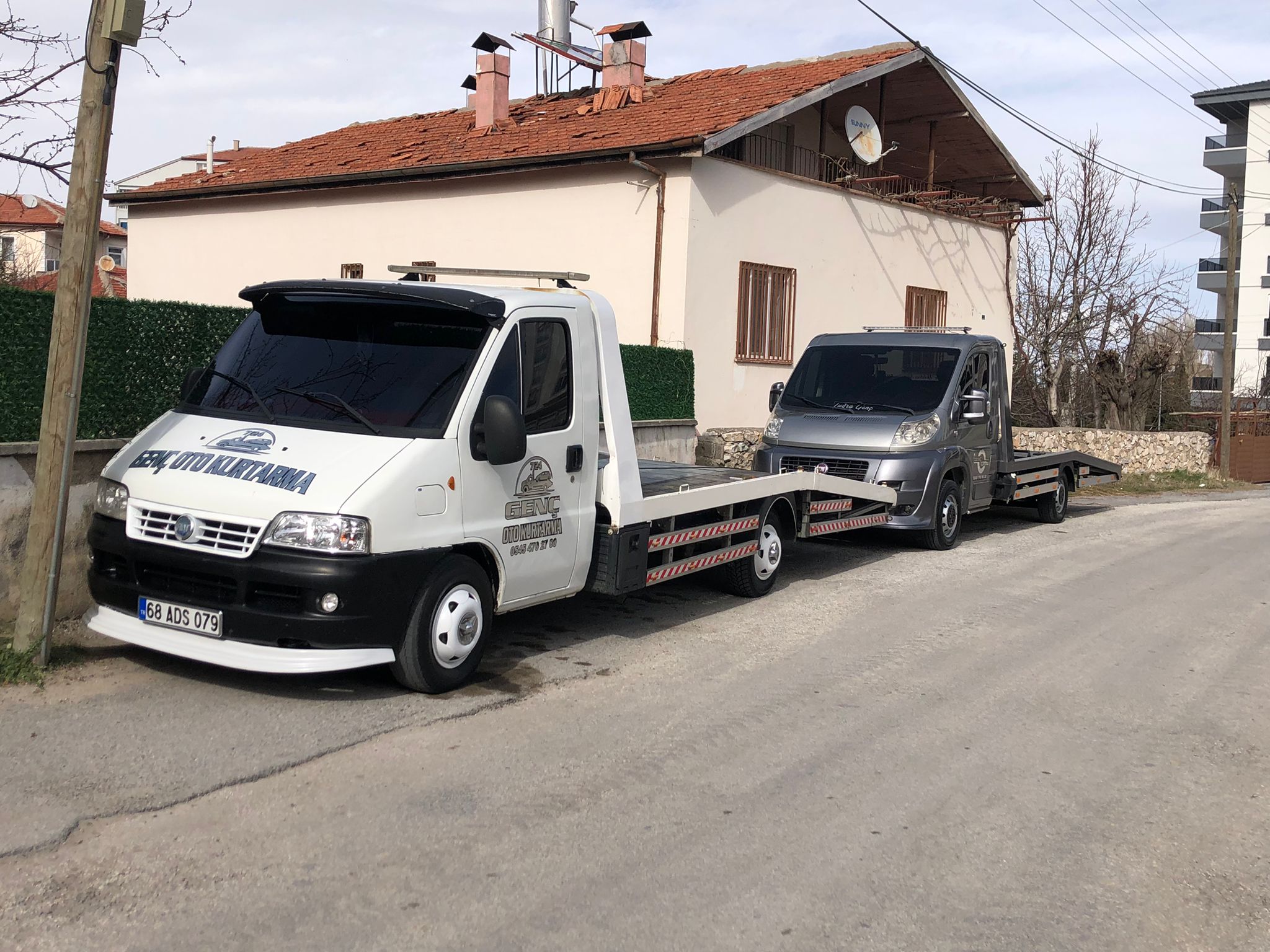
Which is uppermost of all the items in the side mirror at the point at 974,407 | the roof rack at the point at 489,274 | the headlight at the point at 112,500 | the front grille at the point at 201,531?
the roof rack at the point at 489,274

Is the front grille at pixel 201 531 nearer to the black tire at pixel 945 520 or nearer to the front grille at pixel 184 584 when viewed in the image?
the front grille at pixel 184 584

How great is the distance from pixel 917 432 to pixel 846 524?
5.91ft

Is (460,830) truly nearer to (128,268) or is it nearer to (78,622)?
(78,622)

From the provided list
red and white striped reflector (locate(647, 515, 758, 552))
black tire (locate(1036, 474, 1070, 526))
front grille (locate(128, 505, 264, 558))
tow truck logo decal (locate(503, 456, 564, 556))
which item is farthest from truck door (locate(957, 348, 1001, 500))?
front grille (locate(128, 505, 264, 558))

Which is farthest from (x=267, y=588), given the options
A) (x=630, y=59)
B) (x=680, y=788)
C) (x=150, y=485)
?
(x=630, y=59)

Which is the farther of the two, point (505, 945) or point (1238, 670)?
point (1238, 670)

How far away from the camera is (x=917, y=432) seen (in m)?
12.0

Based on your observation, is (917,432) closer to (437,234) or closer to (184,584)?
(184,584)

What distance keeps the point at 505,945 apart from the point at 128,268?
77.7 ft

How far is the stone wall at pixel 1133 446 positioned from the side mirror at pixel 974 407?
9578mm

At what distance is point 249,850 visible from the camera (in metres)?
4.27

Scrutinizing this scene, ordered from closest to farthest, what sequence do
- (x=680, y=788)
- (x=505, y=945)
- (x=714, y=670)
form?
1. (x=505, y=945)
2. (x=680, y=788)
3. (x=714, y=670)

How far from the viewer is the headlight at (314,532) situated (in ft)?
18.6

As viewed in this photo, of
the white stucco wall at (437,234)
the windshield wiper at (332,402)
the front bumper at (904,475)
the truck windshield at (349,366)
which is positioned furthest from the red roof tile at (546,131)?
the windshield wiper at (332,402)
